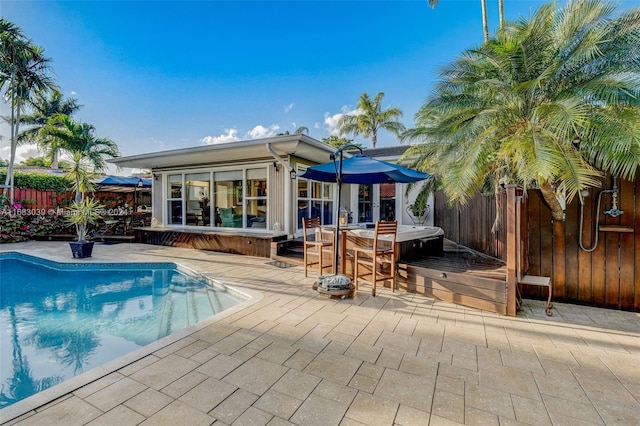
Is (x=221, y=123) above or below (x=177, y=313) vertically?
above

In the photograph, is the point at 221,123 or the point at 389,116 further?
the point at 389,116

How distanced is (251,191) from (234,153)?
127 centimetres

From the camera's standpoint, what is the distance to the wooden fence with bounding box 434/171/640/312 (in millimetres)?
3787

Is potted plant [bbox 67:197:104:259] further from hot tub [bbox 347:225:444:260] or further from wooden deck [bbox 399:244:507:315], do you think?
wooden deck [bbox 399:244:507:315]

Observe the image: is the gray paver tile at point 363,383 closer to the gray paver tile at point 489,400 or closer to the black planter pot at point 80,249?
the gray paver tile at point 489,400

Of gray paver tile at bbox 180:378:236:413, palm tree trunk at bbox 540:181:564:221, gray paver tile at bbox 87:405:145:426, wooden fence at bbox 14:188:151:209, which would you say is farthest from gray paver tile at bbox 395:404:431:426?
wooden fence at bbox 14:188:151:209

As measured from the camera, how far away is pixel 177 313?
14.0ft

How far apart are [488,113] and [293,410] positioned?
14.5 feet

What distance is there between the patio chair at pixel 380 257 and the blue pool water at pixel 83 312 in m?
2.04

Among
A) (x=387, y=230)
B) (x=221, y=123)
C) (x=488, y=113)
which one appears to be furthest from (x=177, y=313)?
(x=221, y=123)

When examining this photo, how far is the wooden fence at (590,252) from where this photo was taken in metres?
3.79

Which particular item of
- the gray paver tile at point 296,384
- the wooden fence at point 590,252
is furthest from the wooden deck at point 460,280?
the gray paver tile at point 296,384

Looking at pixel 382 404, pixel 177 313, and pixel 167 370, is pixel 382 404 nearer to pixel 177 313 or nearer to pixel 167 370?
pixel 167 370

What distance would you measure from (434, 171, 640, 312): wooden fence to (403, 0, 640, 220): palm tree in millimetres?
248
